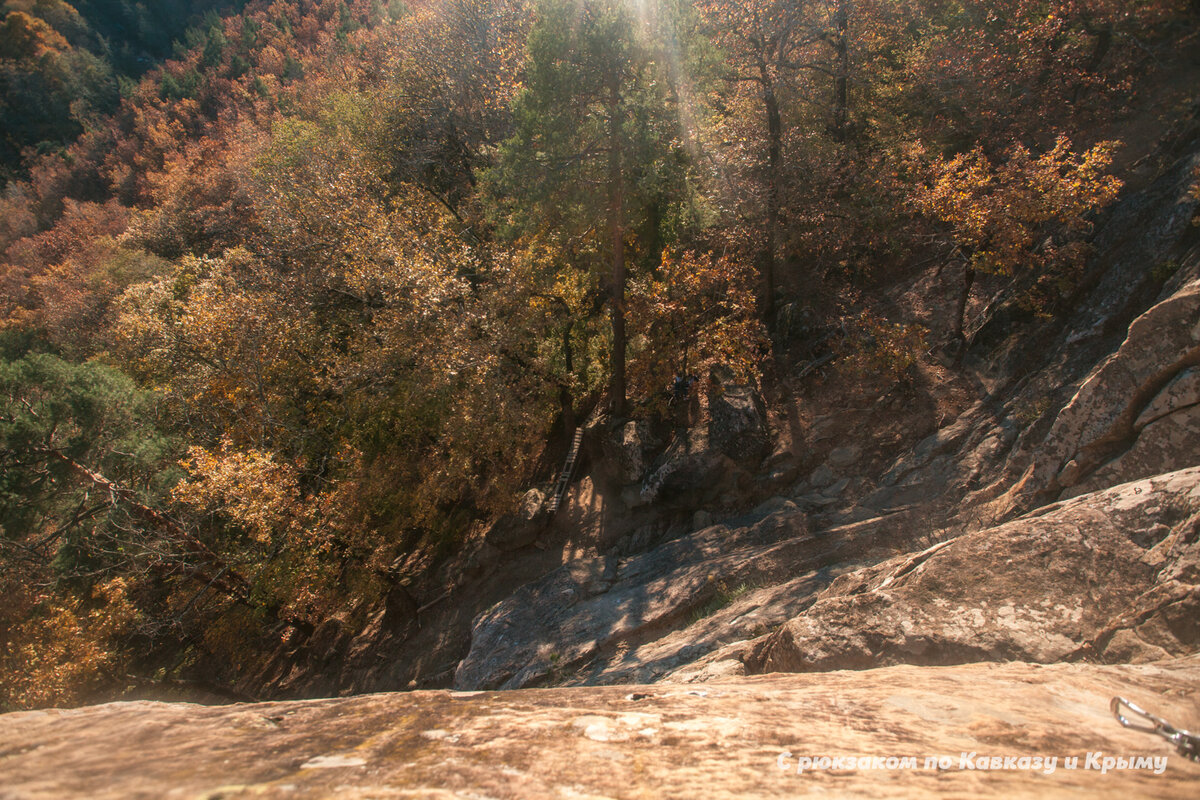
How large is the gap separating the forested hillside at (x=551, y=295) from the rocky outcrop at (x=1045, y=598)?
24.8 feet

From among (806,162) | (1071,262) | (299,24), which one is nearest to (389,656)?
(806,162)

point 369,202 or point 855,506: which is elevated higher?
point 369,202

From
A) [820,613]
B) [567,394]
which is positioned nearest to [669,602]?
[820,613]

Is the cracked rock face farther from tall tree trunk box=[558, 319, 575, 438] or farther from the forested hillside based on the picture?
tall tree trunk box=[558, 319, 575, 438]

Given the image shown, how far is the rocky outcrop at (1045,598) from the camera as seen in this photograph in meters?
5.40

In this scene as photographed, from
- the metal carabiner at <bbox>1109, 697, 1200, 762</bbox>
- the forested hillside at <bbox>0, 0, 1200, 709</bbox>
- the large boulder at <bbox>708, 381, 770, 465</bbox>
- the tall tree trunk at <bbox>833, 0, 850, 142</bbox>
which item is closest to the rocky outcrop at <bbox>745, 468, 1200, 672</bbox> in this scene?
the metal carabiner at <bbox>1109, 697, 1200, 762</bbox>

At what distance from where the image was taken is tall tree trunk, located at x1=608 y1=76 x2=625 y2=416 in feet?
44.2

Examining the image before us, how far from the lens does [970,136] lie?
17.3m

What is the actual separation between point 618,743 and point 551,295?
15.0m

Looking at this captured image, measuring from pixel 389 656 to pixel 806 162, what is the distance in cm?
2037

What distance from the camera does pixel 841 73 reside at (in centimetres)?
1733

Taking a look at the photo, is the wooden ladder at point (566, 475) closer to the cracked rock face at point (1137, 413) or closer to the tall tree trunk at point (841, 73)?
the cracked rock face at point (1137, 413)

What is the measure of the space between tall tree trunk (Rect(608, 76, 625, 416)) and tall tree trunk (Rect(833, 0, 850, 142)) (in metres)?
8.42

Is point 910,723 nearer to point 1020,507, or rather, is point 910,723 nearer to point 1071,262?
point 1020,507
